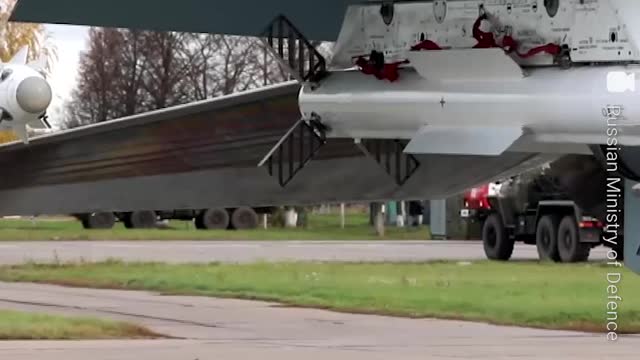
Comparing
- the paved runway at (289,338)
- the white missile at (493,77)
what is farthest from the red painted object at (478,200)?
the white missile at (493,77)

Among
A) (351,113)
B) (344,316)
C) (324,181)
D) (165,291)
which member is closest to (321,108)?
(351,113)

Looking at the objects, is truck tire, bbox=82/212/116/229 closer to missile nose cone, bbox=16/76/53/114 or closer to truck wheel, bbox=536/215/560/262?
missile nose cone, bbox=16/76/53/114

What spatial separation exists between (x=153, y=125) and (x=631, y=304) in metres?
7.23

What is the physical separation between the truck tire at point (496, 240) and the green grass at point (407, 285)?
339cm

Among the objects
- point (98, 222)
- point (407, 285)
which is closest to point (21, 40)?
point (98, 222)

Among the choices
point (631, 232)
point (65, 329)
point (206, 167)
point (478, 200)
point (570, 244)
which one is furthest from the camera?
point (478, 200)

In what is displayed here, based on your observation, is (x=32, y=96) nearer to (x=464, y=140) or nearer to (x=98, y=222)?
(x=464, y=140)

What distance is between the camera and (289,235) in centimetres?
4691

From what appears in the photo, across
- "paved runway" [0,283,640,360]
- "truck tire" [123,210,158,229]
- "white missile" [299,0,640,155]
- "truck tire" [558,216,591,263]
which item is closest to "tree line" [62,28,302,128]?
"truck tire" [123,210,158,229]

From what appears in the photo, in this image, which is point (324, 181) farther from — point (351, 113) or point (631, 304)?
point (631, 304)

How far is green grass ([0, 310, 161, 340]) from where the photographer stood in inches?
523

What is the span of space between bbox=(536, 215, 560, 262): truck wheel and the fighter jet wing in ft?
62.5

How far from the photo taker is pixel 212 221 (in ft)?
182

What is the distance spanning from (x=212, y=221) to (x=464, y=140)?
4617 centimetres
